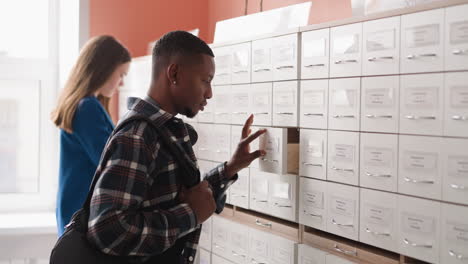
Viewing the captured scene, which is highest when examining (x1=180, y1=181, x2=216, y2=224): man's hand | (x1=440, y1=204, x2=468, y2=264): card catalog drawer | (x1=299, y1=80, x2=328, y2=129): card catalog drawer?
(x1=299, y1=80, x2=328, y2=129): card catalog drawer

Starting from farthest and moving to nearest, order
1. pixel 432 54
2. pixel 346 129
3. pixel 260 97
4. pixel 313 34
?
pixel 260 97 < pixel 313 34 < pixel 346 129 < pixel 432 54

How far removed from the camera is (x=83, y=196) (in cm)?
235

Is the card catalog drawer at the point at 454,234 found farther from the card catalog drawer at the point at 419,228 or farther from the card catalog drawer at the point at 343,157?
the card catalog drawer at the point at 343,157

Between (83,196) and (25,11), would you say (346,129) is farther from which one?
(25,11)

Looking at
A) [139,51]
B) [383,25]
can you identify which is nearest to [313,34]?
[383,25]

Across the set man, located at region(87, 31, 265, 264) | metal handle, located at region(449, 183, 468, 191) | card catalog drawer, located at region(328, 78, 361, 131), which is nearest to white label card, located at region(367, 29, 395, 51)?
card catalog drawer, located at region(328, 78, 361, 131)

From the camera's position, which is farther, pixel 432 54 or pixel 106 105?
pixel 106 105

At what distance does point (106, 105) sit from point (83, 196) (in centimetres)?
42

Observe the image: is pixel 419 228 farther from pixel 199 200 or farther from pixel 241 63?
pixel 241 63

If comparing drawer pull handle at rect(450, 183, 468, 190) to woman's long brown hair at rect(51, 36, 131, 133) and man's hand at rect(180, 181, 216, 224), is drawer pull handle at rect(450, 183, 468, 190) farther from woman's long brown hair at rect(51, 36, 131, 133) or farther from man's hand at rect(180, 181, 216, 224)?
woman's long brown hair at rect(51, 36, 131, 133)

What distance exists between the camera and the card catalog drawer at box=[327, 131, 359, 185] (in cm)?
188

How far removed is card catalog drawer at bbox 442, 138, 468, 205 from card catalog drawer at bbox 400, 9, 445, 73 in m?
0.22

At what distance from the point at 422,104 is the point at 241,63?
38.3 inches

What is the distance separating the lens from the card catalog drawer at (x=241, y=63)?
2.40 meters
